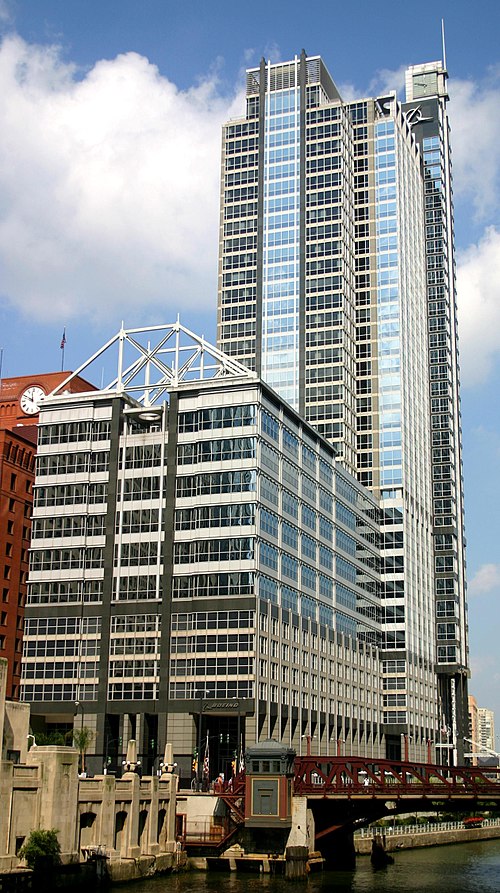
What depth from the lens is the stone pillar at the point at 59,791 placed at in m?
85.4

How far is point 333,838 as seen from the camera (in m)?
118

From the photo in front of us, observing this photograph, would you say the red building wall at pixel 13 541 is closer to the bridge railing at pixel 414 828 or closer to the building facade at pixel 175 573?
the building facade at pixel 175 573

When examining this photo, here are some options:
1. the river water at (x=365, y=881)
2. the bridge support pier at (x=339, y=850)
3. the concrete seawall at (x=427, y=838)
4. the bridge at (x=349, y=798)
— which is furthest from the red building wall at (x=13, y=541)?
the river water at (x=365, y=881)

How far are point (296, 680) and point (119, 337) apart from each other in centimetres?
5895

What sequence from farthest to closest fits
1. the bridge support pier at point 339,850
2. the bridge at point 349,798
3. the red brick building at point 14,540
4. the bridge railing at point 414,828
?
the red brick building at point 14,540 → the bridge railing at point 414,828 → the bridge support pier at point 339,850 → the bridge at point 349,798

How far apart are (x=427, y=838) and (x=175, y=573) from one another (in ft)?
163

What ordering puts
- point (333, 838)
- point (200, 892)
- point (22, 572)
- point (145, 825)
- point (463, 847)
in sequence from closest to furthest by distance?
point (200, 892) < point (145, 825) < point (333, 838) < point (463, 847) < point (22, 572)

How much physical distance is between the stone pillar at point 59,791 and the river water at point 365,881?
266 inches

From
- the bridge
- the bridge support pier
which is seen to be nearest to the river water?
the bridge support pier

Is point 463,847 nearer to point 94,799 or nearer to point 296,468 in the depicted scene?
point 296,468

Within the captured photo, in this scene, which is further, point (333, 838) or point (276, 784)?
point (333, 838)

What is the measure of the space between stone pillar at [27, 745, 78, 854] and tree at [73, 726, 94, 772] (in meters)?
43.0

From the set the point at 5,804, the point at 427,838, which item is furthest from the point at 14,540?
the point at 5,804

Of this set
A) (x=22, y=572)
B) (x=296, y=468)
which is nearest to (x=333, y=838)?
(x=296, y=468)
